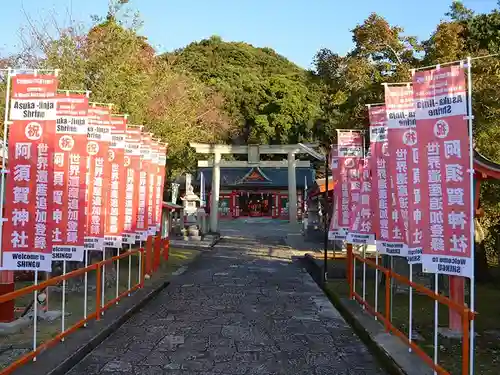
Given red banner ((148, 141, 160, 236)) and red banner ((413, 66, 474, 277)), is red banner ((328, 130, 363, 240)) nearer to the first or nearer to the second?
red banner ((148, 141, 160, 236))

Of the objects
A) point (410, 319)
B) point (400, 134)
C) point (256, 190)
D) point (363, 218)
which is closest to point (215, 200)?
point (256, 190)

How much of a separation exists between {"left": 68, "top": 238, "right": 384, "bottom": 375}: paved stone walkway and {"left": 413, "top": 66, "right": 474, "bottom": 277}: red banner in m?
1.83

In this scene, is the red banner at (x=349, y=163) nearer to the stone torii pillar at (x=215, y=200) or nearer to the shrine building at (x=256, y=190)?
the stone torii pillar at (x=215, y=200)

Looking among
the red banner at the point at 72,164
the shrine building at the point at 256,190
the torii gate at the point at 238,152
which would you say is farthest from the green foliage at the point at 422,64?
the shrine building at the point at 256,190

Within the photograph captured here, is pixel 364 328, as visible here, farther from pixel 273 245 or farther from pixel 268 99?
pixel 268 99

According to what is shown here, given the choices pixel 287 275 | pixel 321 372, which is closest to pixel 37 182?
pixel 321 372

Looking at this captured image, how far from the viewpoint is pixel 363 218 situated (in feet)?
35.6

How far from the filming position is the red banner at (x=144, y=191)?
40.5 ft

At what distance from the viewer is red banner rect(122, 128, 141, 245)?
11492 millimetres

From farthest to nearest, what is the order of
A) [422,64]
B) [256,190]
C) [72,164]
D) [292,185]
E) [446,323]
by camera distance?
[256,190] < [292,185] < [422,64] < [446,323] < [72,164]

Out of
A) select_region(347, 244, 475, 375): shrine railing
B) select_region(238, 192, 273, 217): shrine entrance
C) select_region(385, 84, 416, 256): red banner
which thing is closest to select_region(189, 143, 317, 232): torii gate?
select_region(238, 192, 273, 217): shrine entrance

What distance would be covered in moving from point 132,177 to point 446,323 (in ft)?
23.0

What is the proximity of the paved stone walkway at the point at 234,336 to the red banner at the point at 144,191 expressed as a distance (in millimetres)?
1518

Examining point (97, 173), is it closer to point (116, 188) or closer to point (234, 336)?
point (116, 188)
